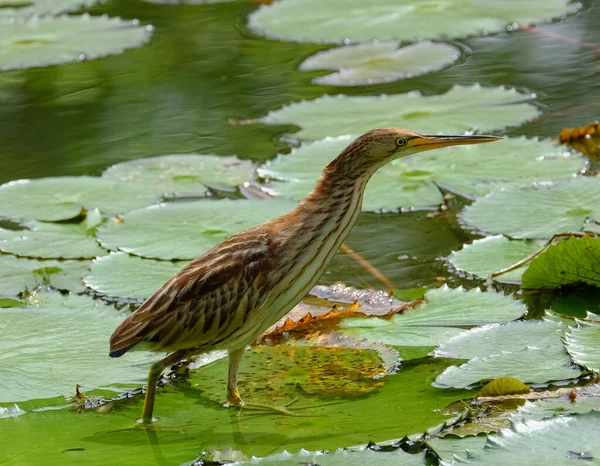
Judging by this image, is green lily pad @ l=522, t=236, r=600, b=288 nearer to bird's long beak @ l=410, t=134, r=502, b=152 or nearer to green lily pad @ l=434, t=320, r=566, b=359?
green lily pad @ l=434, t=320, r=566, b=359

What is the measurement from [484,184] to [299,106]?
1.98 meters

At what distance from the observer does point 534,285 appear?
15.5 ft

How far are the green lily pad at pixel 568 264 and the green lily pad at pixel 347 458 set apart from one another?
Result: 1598mm

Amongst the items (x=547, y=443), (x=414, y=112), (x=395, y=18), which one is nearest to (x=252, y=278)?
A: (x=547, y=443)

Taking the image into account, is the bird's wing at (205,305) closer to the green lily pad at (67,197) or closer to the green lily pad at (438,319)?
the green lily pad at (438,319)

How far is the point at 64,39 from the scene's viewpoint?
10.1 metres

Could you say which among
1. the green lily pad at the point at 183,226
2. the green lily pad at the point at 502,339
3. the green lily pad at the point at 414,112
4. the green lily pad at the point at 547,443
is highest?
the green lily pad at the point at 547,443

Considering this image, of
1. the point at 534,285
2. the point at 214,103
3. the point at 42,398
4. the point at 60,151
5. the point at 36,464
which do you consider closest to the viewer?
the point at 36,464

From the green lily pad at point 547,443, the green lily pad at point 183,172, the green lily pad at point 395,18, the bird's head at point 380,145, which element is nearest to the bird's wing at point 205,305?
the bird's head at point 380,145

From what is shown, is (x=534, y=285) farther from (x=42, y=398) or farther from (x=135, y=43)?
(x=135, y=43)

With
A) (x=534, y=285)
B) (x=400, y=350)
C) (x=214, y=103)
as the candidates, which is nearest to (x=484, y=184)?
(x=534, y=285)

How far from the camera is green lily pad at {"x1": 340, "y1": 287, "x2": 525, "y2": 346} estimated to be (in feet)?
14.6

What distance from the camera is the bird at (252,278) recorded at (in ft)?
13.7

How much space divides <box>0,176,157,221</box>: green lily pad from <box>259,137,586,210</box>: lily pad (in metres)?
0.82
